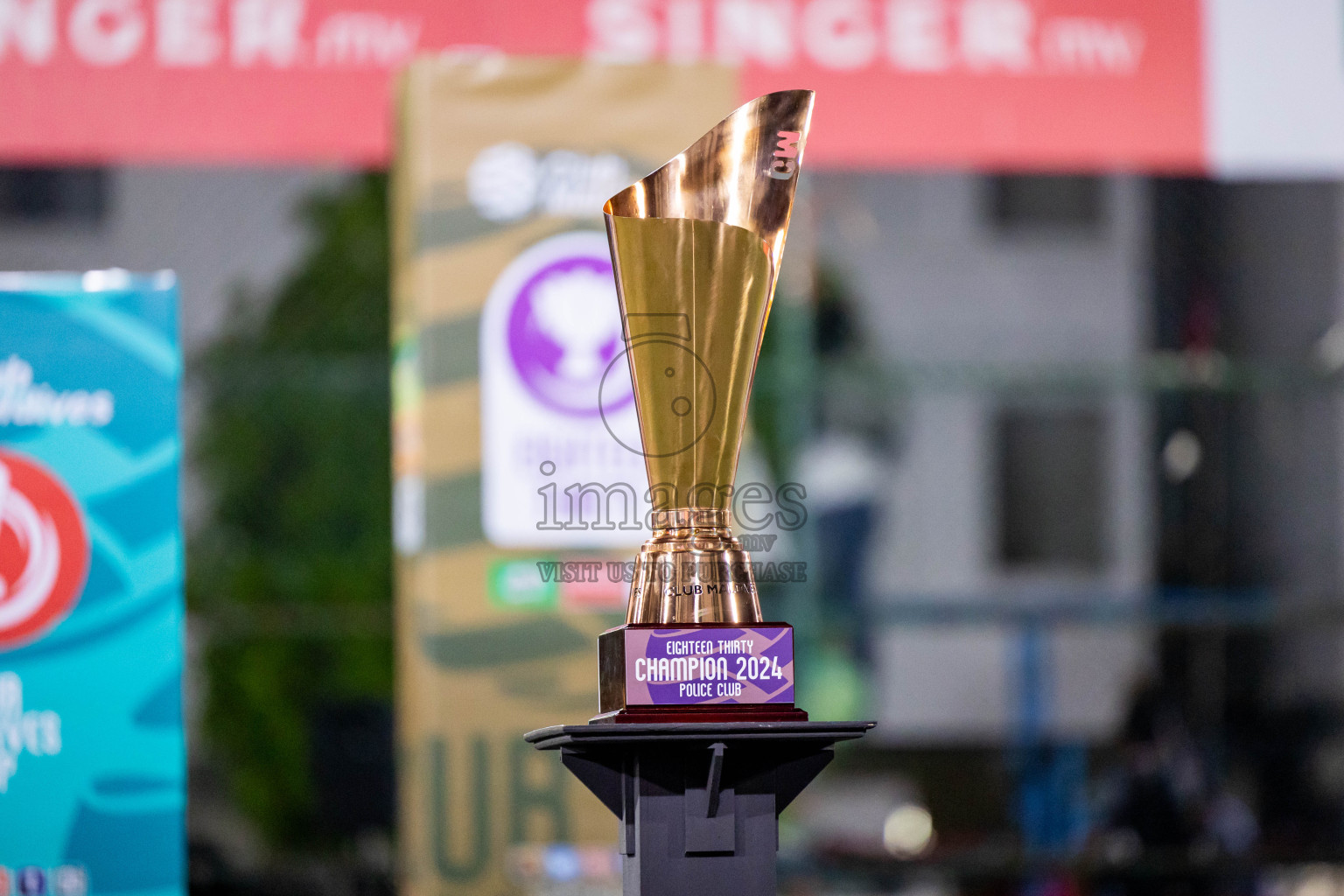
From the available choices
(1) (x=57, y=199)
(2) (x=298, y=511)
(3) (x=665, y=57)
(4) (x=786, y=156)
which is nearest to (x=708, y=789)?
(4) (x=786, y=156)

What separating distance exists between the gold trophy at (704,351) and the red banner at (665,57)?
176 centimetres

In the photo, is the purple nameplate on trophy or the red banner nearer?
the purple nameplate on trophy

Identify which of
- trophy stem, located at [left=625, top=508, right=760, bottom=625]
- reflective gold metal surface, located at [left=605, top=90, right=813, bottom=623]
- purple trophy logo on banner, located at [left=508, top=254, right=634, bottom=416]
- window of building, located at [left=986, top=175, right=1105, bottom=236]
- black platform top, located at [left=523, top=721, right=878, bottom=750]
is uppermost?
window of building, located at [left=986, top=175, right=1105, bottom=236]

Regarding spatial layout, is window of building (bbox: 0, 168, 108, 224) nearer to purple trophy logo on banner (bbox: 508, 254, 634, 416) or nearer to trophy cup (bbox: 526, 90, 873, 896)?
purple trophy logo on banner (bbox: 508, 254, 634, 416)

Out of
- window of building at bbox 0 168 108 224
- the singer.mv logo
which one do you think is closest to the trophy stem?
the singer.mv logo

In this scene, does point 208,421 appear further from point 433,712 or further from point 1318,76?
point 1318,76

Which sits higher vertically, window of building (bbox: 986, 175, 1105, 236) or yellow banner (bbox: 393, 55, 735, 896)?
window of building (bbox: 986, 175, 1105, 236)

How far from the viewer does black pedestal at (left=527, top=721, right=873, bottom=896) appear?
106 centimetres

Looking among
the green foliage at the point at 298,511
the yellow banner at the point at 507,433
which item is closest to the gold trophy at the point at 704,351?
the yellow banner at the point at 507,433

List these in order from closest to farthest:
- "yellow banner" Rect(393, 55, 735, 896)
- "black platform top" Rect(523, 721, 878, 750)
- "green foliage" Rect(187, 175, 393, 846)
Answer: "black platform top" Rect(523, 721, 878, 750)
"yellow banner" Rect(393, 55, 735, 896)
"green foliage" Rect(187, 175, 393, 846)

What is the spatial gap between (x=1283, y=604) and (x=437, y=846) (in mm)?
1837

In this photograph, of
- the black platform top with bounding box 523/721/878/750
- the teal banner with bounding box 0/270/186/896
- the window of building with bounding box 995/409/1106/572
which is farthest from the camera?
the window of building with bounding box 995/409/1106/572

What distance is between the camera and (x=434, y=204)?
239 centimetres

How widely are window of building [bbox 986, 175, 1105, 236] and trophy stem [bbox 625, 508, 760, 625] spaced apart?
237cm
